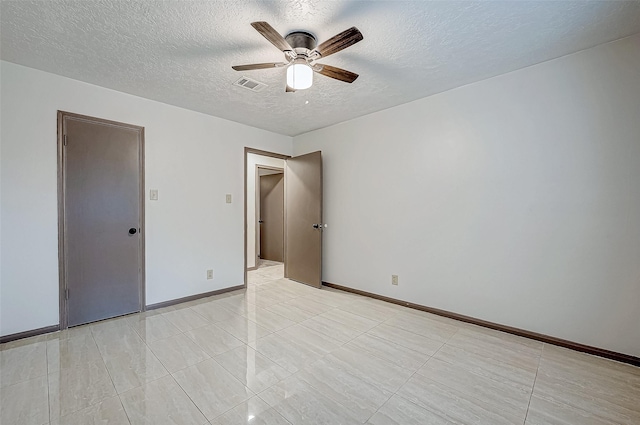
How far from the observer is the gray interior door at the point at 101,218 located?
2.69 m

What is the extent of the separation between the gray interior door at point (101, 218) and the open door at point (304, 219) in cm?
214

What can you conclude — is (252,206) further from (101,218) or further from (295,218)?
(101,218)

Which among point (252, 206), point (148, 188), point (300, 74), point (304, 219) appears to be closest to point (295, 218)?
point (304, 219)

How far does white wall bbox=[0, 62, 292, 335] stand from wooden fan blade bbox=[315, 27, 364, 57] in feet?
7.66

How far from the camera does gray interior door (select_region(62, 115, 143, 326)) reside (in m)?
2.69

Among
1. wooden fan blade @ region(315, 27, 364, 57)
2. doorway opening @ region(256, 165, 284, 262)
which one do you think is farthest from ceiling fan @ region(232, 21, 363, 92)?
doorway opening @ region(256, 165, 284, 262)

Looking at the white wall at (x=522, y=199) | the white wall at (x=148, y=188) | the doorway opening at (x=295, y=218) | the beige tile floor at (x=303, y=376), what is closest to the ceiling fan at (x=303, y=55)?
the white wall at (x=522, y=199)

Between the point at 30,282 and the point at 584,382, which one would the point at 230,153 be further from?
the point at 584,382

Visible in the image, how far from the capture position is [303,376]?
1.92m

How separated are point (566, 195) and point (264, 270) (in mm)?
4528

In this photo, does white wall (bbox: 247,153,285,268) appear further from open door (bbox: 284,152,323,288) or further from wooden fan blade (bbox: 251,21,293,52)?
wooden fan blade (bbox: 251,21,293,52)

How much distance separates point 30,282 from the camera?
2486 millimetres

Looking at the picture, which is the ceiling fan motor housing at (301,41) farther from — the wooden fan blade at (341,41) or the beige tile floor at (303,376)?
the beige tile floor at (303,376)

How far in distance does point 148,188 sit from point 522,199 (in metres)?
3.93
